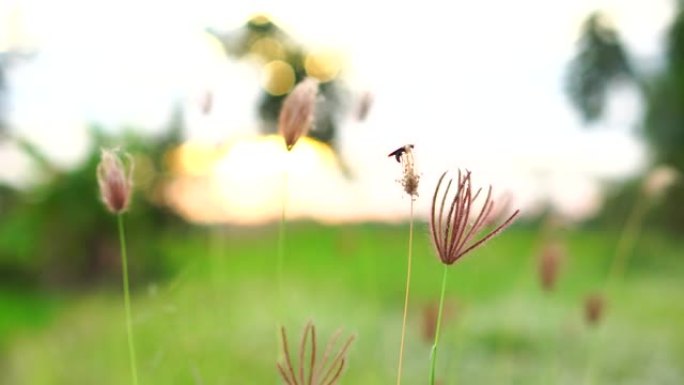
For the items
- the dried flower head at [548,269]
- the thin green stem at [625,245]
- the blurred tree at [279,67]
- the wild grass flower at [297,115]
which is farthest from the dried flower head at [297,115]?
the thin green stem at [625,245]

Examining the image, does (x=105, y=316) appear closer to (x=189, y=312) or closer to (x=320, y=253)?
(x=320, y=253)

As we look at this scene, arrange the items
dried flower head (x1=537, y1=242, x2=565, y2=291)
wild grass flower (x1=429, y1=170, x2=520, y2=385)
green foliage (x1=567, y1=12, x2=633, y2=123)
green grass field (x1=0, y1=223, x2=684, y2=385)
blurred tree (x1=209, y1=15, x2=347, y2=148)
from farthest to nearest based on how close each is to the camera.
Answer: green foliage (x1=567, y1=12, x2=633, y2=123), green grass field (x1=0, y1=223, x2=684, y2=385), blurred tree (x1=209, y1=15, x2=347, y2=148), dried flower head (x1=537, y1=242, x2=565, y2=291), wild grass flower (x1=429, y1=170, x2=520, y2=385)

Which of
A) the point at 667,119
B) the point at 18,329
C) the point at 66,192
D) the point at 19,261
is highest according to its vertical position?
the point at 667,119

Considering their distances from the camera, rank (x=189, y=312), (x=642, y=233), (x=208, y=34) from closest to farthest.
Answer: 1. (x=189, y=312)
2. (x=208, y=34)
3. (x=642, y=233)

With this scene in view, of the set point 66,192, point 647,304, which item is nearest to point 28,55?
point 66,192

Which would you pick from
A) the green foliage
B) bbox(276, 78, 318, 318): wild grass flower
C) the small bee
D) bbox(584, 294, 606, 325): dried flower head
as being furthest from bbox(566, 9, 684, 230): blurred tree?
the small bee

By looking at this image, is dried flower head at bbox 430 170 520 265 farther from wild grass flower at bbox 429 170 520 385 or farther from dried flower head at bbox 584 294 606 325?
dried flower head at bbox 584 294 606 325

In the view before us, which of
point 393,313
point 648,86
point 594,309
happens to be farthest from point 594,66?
point 594,309

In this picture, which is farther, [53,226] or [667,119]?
[667,119]
